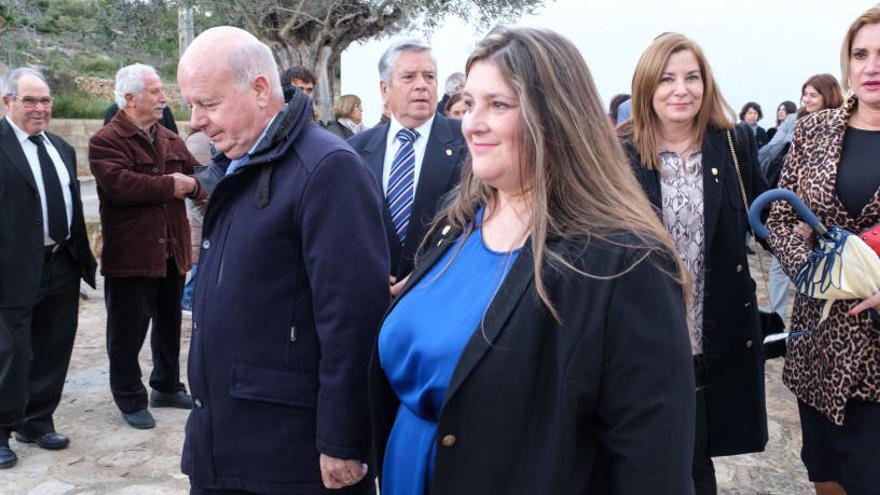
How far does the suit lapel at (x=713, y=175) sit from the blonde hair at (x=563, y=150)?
1499 millimetres

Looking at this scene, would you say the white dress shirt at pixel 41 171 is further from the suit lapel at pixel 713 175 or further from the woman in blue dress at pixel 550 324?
the suit lapel at pixel 713 175

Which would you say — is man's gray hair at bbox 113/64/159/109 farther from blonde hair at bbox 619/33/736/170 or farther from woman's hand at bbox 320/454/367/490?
woman's hand at bbox 320/454/367/490

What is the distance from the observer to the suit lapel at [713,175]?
307 centimetres

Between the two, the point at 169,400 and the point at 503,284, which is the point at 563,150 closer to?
the point at 503,284

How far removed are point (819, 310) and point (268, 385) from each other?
209cm

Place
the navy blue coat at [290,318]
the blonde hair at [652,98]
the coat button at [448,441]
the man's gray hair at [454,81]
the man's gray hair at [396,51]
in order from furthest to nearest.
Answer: the man's gray hair at [454,81] → the man's gray hair at [396,51] → the blonde hair at [652,98] → the navy blue coat at [290,318] → the coat button at [448,441]

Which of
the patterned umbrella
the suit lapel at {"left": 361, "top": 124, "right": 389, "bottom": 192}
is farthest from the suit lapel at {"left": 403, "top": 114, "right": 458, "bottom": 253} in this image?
the patterned umbrella

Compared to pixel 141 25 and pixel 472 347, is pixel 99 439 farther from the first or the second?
pixel 141 25

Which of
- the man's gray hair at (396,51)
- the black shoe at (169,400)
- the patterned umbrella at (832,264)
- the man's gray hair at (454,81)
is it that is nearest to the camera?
the patterned umbrella at (832,264)

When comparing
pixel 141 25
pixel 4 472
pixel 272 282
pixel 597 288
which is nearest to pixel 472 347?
pixel 597 288

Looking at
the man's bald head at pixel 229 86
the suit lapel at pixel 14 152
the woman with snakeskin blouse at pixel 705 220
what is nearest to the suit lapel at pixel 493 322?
the man's bald head at pixel 229 86

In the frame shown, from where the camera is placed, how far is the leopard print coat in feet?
9.35

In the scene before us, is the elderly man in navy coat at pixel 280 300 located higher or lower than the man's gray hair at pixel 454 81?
lower

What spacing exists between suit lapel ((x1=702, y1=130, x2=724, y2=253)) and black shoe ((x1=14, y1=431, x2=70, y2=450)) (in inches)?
144
